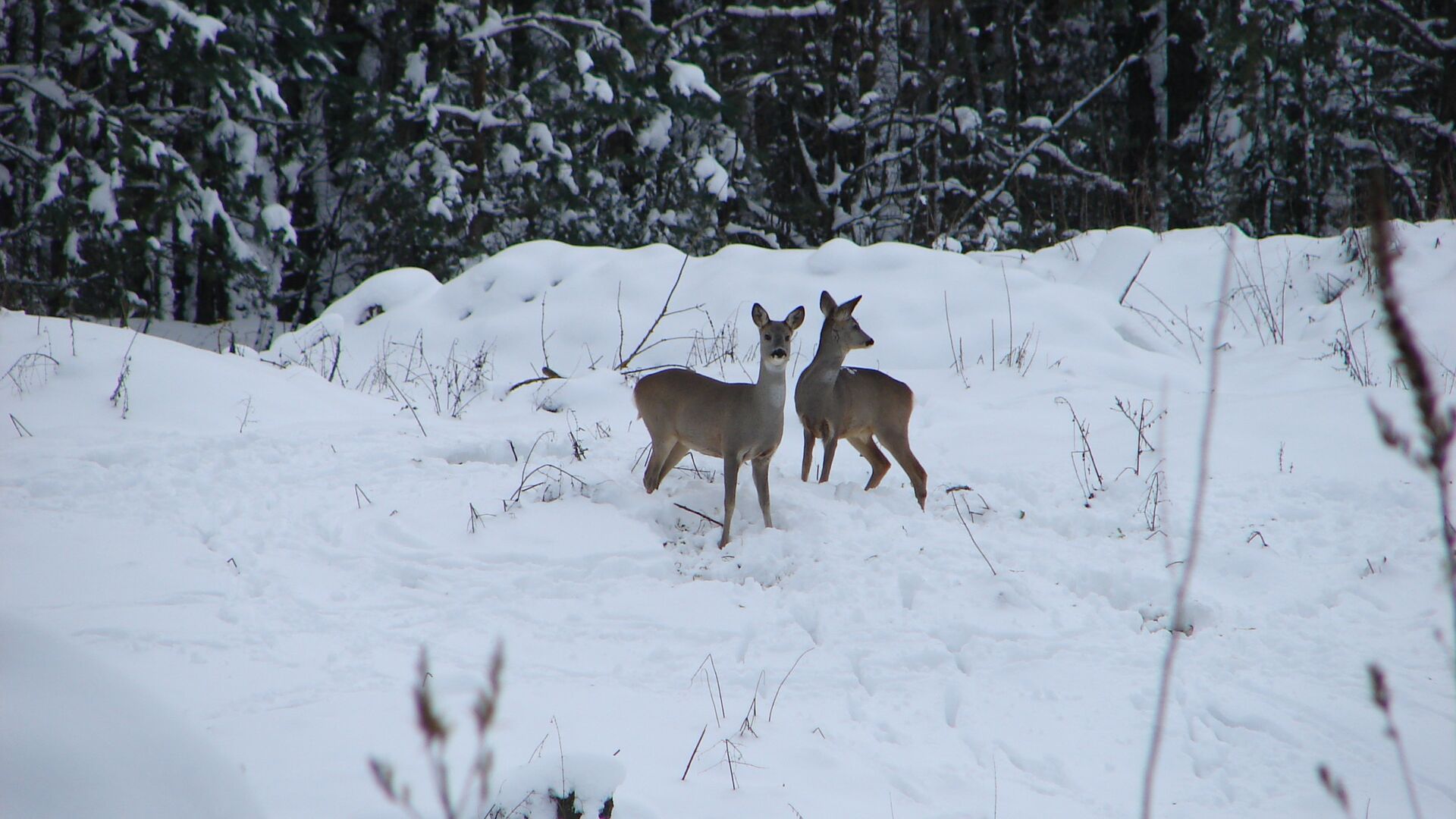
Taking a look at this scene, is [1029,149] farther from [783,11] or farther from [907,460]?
[907,460]

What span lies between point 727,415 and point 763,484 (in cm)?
35

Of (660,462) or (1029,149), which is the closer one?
(660,462)

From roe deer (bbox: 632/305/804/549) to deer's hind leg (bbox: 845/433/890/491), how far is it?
2.60 ft

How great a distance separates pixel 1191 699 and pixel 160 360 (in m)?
5.72

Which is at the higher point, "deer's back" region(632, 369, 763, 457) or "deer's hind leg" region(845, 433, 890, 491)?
"deer's back" region(632, 369, 763, 457)

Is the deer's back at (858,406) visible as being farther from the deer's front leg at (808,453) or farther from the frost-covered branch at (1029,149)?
the frost-covered branch at (1029,149)

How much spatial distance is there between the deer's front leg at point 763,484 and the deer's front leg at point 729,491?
12 cm

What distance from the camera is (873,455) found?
5.55 m

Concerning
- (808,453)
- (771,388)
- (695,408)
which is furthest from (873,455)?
(695,408)

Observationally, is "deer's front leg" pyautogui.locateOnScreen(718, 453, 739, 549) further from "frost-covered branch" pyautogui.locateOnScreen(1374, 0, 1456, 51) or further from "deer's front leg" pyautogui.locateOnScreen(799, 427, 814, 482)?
"frost-covered branch" pyautogui.locateOnScreen(1374, 0, 1456, 51)

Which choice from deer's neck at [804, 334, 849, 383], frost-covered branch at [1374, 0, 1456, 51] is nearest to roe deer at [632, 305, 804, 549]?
deer's neck at [804, 334, 849, 383]

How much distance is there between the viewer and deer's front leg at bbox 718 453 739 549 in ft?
14.9

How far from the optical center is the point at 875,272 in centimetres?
933

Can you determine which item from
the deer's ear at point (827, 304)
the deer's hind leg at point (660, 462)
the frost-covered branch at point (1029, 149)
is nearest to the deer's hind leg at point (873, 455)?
the deer's ear at point (827, 304)
